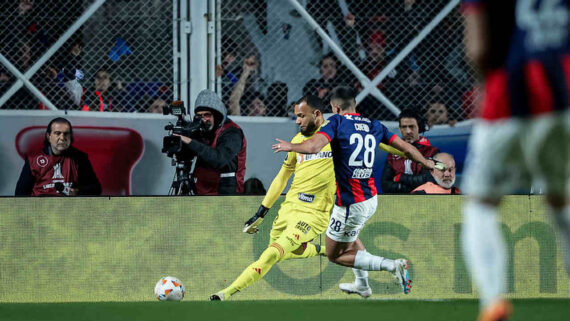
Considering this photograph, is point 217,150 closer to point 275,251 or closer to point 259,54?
point 275,251

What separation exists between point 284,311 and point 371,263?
1552 millimetres

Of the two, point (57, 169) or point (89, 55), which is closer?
point (57, 169)

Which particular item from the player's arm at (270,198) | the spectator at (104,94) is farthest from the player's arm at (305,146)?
the spectator at (104,94)

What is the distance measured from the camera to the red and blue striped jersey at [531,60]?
3.06m

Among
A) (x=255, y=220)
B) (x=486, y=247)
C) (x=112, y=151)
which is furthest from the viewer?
(x=112, y=151)

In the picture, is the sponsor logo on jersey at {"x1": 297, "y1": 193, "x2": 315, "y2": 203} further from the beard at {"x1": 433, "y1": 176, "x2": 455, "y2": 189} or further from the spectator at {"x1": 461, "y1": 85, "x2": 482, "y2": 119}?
the spectator at {"x1": 461, "y1": 85, "x2": 482, "y2": 119}

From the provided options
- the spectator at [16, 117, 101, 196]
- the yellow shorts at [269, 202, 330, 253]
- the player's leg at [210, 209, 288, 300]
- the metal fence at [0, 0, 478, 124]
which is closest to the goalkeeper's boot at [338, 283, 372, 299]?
the yellow shorts at [269, 202, 330, 253]

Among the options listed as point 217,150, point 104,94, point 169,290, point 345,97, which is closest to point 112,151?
point 104,94

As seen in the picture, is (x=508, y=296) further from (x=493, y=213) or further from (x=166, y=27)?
(x=493, y=213)

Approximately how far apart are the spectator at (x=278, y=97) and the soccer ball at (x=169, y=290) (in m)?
2.43

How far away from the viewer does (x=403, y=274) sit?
820 centimetres

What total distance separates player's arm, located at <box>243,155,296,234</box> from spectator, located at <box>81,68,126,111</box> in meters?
2.19

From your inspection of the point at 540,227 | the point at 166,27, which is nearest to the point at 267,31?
the point at 166,27

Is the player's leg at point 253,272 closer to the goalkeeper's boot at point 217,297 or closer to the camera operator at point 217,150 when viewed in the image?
the goalkeeper's boot at point 217,297
